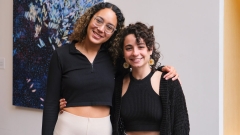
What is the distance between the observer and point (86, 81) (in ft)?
4.39

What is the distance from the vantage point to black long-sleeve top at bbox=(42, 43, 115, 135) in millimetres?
1336

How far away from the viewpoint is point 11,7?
273cm

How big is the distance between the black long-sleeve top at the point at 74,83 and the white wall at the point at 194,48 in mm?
687

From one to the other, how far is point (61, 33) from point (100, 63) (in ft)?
3.54

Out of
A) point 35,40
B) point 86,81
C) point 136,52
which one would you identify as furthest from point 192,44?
point 35,40

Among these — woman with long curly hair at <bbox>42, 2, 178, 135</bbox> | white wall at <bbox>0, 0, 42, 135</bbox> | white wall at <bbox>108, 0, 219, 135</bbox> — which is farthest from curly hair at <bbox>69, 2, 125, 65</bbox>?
white wall at <bbox>0, 0, 42, 135</bbox>

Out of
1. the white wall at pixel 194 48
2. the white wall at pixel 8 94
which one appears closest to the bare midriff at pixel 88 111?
the white wall at pixel 194 48

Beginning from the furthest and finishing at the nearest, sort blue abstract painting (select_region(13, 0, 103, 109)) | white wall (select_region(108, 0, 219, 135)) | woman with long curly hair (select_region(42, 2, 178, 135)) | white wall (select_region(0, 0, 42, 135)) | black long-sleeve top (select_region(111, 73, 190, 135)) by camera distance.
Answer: white wall (select_region(0, 0, 42, 135)), blue abstract painting (select_region(13, 0, 103, 109)), white wall (select_region(108, 0, 219, 135)), woman with long curly hair (select_region(42, 2, 178, 135)), black long-sleeve top (select_region(111, 73, 190, 135))

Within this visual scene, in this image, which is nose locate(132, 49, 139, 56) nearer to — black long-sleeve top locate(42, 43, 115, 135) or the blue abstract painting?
black long-sleeve top locate(42, 43, 115, 135)

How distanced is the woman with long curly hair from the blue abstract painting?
3.09ft

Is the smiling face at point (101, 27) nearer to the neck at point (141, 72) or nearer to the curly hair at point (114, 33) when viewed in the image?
the curly hair at point (114, 33)

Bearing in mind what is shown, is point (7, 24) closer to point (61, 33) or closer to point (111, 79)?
point (61, 33)

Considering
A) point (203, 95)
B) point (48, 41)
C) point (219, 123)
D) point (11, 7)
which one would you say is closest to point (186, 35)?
point (203, 95)

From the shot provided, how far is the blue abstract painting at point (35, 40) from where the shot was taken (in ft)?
7.77
